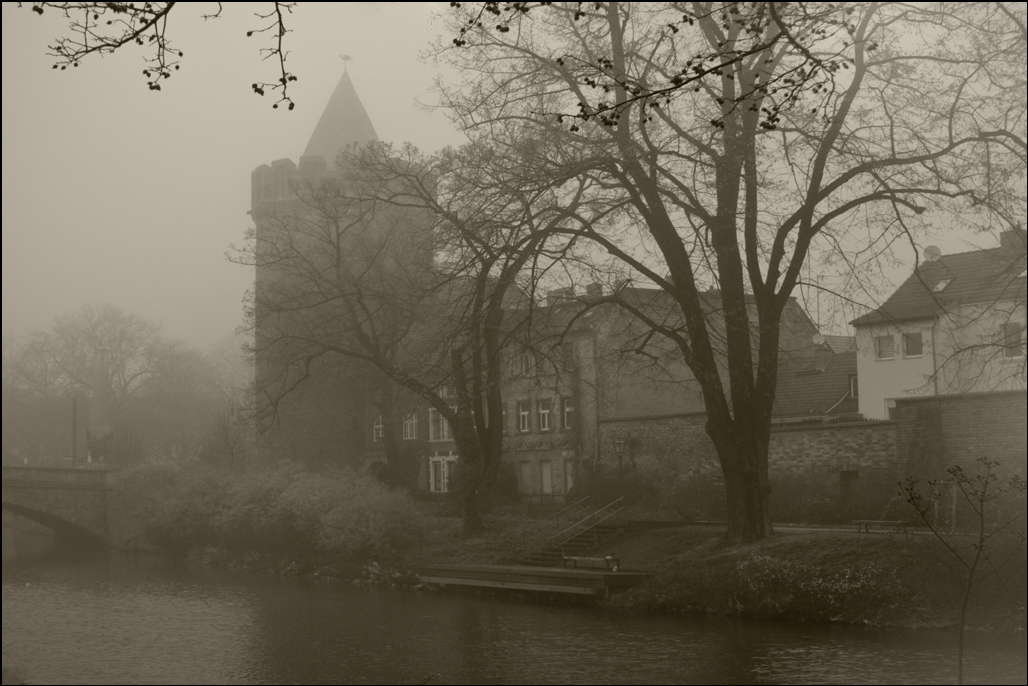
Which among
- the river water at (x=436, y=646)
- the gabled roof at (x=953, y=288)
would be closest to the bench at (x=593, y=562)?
the river water at (x=436, y=646)

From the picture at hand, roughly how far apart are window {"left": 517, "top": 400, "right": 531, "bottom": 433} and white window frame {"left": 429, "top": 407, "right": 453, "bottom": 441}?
5388 mm

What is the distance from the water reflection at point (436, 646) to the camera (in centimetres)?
1471

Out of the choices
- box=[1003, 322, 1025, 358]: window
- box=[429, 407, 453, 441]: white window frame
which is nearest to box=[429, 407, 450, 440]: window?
box=[429, 407, 453, 441]: white window frame

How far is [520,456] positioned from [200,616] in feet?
76.3

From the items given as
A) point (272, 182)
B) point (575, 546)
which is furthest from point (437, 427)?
point (575, 546)

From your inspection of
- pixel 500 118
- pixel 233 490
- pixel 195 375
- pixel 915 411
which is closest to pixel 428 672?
pixel 500 118

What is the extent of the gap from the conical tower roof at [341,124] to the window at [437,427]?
14479mm

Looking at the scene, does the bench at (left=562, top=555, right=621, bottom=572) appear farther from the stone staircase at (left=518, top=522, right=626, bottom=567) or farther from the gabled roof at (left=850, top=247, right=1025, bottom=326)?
the gabled roof at (left=850, top=247, right=1025, bottom=326)

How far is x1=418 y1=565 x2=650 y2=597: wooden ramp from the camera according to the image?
22.4 m

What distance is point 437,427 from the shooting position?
1989 inches

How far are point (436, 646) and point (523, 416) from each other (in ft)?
90.8

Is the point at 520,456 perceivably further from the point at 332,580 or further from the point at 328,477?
the point at 332,580

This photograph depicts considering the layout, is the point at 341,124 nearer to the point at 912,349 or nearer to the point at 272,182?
the point at 272,182

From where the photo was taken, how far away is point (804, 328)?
22750mm
